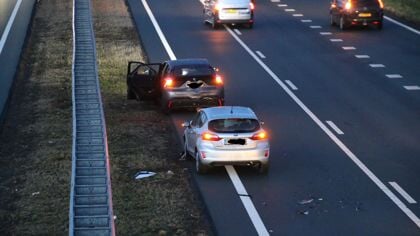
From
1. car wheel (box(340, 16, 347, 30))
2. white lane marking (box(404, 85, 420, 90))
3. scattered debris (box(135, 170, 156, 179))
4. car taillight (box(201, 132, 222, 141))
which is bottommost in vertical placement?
car wheel (box(340, 16, 347, 30))

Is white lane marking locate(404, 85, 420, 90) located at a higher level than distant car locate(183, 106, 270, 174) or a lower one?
lower

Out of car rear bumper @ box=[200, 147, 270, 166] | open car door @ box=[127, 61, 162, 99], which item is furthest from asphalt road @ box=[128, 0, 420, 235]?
open car door @ box=[127, 61, 162, 99]

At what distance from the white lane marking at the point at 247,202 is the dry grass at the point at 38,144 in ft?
11.7

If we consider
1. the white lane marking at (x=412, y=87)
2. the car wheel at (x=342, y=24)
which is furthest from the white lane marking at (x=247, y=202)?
the car wheel at (x=342, y=24)

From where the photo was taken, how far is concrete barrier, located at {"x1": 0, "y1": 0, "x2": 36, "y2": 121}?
102 ft

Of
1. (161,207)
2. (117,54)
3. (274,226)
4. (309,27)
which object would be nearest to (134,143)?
(161,207)

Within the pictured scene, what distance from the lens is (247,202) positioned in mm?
19922

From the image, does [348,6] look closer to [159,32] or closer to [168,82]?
[159,32]

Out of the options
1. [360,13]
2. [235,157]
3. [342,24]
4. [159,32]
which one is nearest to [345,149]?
[235,157]

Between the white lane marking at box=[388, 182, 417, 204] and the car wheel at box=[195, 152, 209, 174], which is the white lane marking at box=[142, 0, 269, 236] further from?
the white lane marking at box=[388, 182, 417, 204]

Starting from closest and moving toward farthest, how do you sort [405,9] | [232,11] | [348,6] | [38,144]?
1. [38,144]
2. [348,6]
3. [232,11]
4. [405,9]

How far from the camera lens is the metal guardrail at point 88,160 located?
Result: 55.2ft

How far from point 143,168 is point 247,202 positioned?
12.4ft

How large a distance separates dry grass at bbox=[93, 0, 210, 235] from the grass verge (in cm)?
1723
